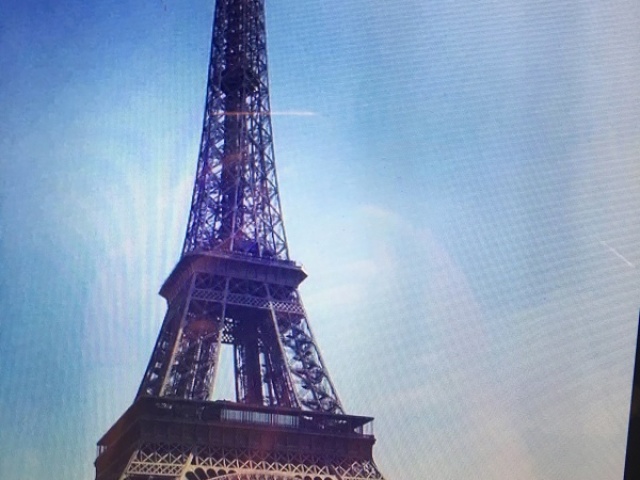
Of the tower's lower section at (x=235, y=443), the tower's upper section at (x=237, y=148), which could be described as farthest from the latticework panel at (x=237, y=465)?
the tower's upper section at (x=237, y=148)

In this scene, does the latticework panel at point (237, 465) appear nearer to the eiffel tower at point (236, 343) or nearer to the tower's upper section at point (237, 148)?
the eiffel tower at point (236, 343)

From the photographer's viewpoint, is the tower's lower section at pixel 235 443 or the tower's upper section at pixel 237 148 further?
the tower's upper section at pixel 237 148

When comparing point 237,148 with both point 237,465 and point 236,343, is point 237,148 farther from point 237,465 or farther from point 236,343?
point 237,465

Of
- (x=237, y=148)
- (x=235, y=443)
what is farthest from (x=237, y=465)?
(x=237, y=148)

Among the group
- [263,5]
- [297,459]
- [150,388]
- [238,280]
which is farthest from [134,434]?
[263,5]

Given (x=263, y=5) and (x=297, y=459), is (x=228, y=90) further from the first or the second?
(x=297, y=459)

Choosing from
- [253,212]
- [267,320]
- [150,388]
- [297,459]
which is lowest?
[297,459]

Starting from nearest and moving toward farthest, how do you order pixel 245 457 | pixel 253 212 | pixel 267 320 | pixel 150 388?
pixel 245 457 < pixel 150 388 < pixel 267 320 < pixel 253 212
